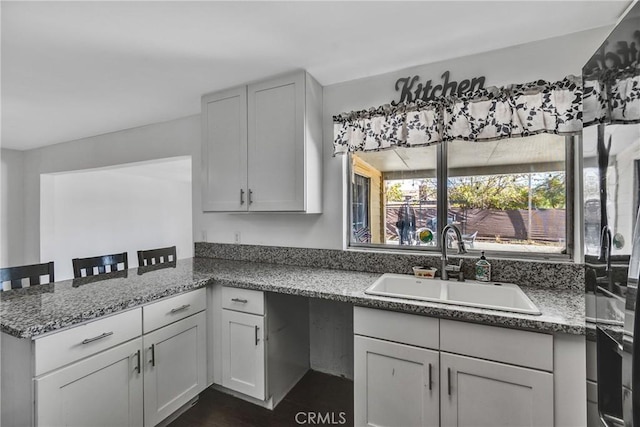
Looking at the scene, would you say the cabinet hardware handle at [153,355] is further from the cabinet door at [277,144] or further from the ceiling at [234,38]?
the ceiling at [234,38]

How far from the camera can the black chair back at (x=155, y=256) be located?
2.34 meters

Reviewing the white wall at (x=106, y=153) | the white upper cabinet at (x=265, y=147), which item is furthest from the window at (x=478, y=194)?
the white wall at (x=106, y=153)

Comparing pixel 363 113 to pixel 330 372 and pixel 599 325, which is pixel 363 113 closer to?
pixel 599 325

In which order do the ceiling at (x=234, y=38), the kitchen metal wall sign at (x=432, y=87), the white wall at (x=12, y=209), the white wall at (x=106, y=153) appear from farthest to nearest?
the white wall at (x=12, y=209) < the white wall at (x=106, y=153) < the kitchen metal wall sign at (x=432, y=87) < the ceiling at (x=234, y=38)

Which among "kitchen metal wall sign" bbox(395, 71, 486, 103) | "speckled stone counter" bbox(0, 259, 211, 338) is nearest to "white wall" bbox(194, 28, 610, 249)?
"kitchen metal wall sign" bbox(395, 71, 486, 103)

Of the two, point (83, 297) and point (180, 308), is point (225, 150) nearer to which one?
point (180, 308)

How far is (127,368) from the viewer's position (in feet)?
4.63

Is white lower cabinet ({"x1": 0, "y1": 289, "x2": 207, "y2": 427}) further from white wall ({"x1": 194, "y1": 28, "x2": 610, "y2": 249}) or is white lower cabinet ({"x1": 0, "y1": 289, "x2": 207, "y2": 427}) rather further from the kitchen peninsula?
white wall ({"x1": 194, "y1": 28, "x2": 610, "y2": 249})

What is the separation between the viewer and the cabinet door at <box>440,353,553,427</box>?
3.65 feet

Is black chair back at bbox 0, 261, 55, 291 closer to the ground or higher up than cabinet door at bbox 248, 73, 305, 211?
closer to the ground

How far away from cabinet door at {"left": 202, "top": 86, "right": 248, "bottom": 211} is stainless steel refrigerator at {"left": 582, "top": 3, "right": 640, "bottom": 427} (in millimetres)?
1889

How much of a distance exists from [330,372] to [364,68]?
226 cm

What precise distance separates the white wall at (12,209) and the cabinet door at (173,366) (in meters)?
4.34

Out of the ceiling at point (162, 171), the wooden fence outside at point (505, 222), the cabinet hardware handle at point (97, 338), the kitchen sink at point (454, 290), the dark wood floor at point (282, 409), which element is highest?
the ceiling at point (162, 171)
